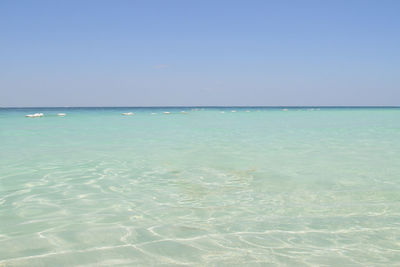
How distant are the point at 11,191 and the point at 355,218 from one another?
4.81 meters

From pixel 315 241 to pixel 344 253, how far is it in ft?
0.99

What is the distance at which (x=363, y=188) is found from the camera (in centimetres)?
518

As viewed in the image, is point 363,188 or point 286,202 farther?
point 363,188

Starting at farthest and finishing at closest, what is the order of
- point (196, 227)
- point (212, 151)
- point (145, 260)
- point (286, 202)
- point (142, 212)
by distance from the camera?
1. point (212, 151)
2. point (286, 202)
3. point (142, 212)
4. point (196, 227)
5. point (145, 260)

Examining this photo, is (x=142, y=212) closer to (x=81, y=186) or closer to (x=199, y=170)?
(x=81, y=186)

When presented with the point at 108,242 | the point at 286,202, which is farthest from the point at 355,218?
the point at 108,242

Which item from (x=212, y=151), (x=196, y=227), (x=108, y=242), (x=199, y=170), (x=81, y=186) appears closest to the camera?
(x=108, y=242)

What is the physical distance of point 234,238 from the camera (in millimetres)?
3186

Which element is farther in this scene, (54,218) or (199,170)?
(199,170)

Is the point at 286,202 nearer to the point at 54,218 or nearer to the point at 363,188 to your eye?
the point at 363,188

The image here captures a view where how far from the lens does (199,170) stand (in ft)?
22.1

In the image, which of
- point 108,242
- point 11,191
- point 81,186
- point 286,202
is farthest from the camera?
point 81,186

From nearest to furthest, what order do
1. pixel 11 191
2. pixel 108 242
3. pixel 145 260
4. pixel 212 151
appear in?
pixel 145 260 < pixel 108 242 < pixel 11 191 < pixel 212 151

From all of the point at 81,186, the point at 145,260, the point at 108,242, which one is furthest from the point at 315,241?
the point at 81,186
